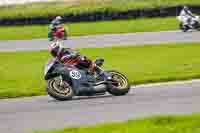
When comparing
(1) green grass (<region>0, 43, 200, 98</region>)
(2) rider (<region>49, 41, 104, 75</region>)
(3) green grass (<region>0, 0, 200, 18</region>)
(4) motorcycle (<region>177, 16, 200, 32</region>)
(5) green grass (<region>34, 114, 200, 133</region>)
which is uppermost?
(5) green grass (<region>34, 114, 200, 133</region>)

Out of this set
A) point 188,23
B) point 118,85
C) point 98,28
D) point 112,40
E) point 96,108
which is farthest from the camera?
point 98,28

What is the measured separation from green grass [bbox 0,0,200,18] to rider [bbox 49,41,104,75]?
78.4 ft

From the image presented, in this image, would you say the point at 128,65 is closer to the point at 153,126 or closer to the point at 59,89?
the point at 59,89

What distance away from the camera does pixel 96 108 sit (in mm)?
13086

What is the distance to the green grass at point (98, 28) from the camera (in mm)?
34375

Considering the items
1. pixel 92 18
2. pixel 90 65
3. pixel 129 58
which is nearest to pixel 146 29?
pixel 92 18

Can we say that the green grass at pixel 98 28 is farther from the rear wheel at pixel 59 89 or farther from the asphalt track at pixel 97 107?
the rear wheel at pixel 59 89

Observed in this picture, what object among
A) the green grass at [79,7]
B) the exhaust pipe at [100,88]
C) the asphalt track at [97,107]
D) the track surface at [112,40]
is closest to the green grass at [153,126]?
the asphalt track at [97,107]

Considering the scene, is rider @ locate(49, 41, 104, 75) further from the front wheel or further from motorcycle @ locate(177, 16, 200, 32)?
motorcycle @ locate(177, 16, 200, 32)

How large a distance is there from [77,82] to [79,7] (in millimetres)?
29177

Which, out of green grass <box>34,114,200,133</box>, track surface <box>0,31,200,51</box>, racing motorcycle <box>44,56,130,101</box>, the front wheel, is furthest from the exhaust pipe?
track surface <box>0,31,200,51</box>

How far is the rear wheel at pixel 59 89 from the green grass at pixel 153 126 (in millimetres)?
4032

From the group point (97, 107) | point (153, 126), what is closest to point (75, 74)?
point (97, 107)

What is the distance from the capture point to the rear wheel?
14.5m
